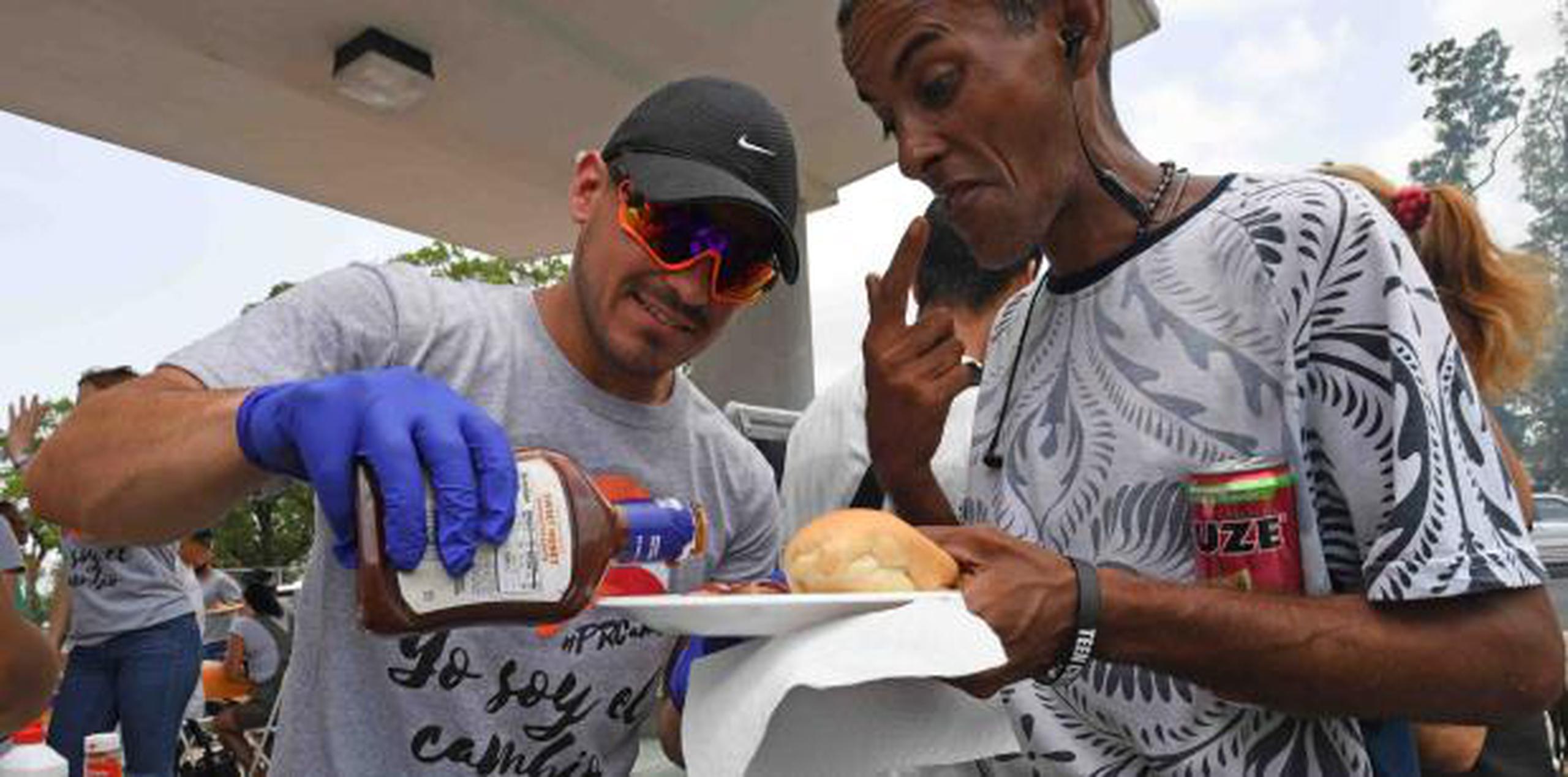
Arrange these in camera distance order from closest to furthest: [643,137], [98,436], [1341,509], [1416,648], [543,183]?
[1416,648], [1341,509], [98,436], [643,137], [543,183]

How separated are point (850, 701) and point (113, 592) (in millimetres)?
5148

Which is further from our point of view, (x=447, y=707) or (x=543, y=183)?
(x=543, y=183)

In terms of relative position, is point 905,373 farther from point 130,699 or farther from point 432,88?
point 432,88

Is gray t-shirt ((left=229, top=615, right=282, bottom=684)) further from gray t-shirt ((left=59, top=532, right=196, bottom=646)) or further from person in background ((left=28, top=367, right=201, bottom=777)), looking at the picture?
gray t-shirt ((left=59, top=532, right=196, bottom=646))

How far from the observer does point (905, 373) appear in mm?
1853

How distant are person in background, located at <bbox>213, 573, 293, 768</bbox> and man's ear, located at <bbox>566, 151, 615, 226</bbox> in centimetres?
740

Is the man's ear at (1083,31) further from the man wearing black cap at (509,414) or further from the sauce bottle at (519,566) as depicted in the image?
the sauce bottle at (519,566)

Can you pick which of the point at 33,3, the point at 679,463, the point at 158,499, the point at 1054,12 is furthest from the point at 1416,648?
the point at 33,3

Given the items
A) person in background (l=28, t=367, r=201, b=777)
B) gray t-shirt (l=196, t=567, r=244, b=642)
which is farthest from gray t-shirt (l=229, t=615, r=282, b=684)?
person in background (l=28, t=367, r=201, b=777)

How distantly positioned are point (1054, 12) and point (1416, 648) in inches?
40.3

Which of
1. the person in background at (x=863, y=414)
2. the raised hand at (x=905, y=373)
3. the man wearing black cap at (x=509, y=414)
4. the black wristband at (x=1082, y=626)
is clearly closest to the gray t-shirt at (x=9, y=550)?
the man wearing black cap at (x=509, y=414)

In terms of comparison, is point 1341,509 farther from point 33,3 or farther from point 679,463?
point 33,3

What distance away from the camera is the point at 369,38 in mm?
5484

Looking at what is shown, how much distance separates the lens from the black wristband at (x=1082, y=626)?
4.11 ft
